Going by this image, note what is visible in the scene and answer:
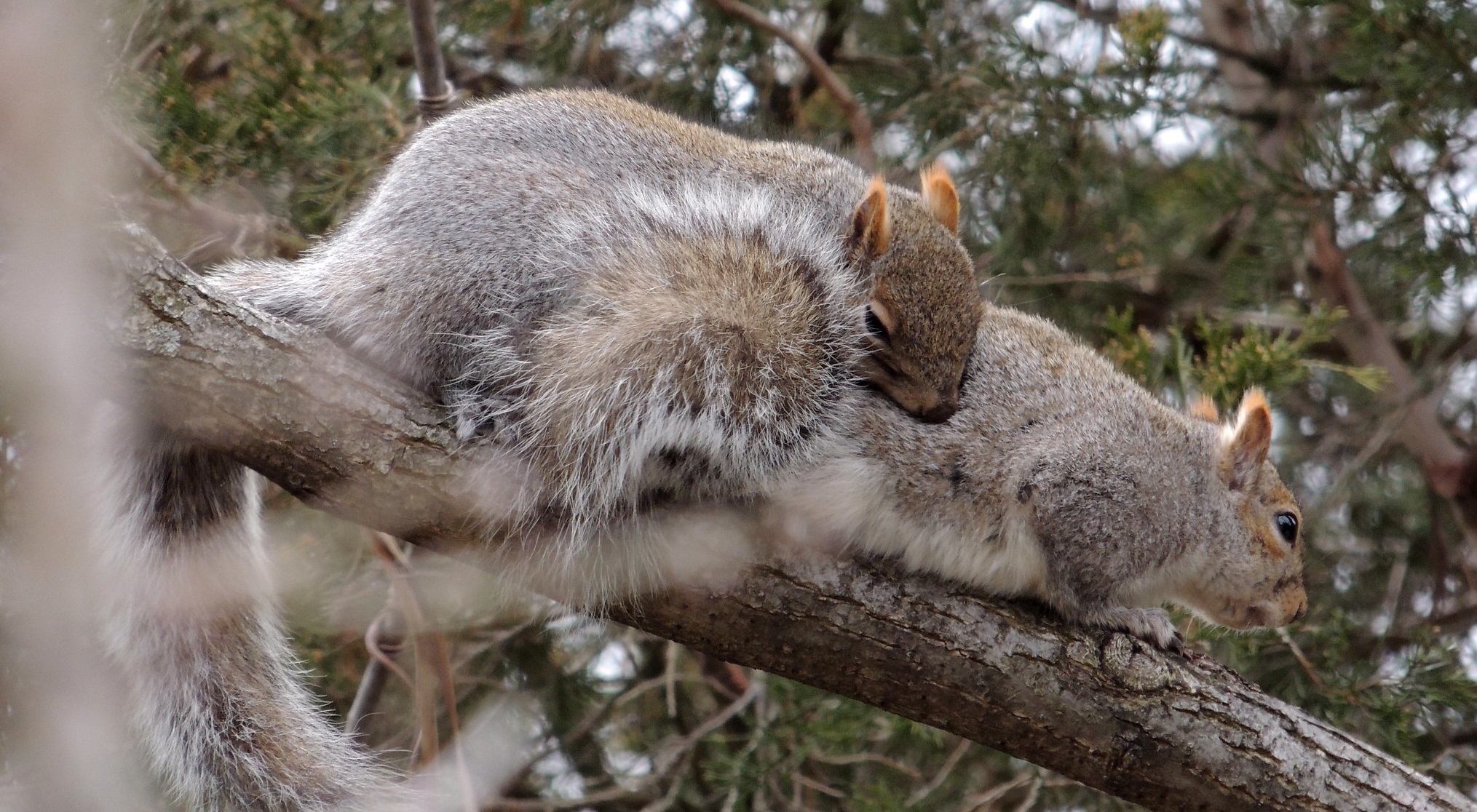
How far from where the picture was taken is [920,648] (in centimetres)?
199

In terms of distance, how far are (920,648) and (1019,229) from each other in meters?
1.80

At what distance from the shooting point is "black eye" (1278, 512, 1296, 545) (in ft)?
8.55

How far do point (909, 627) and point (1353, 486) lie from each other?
2.31 m

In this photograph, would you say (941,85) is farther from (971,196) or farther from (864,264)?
(864,264)

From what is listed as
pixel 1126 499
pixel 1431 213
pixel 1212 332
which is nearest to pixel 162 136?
pixel 1126 499

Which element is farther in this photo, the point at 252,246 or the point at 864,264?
the point at 252,246

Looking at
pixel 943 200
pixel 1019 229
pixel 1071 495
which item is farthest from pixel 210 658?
pixel 1019 229

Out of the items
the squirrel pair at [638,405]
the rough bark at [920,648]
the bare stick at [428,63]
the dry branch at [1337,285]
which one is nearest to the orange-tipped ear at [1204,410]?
the squirrel pair at [638,405]

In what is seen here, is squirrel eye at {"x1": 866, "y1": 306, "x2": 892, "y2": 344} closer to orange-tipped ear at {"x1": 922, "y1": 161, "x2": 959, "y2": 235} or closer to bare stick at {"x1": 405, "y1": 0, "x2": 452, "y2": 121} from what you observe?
orange-tipped ear at {"x1": 922, "y1": 161, "x2": 959, "y2": 235}

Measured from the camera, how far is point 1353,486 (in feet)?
12.0

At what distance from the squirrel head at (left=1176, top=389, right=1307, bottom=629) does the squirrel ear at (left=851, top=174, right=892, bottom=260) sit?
92 cm

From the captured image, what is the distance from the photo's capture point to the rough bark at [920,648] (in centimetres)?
176

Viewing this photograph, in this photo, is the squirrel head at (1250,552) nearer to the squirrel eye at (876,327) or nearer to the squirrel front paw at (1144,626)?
the squirrel front paw at (1144,626)

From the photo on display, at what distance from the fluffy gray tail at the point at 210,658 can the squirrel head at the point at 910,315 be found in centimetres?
113
